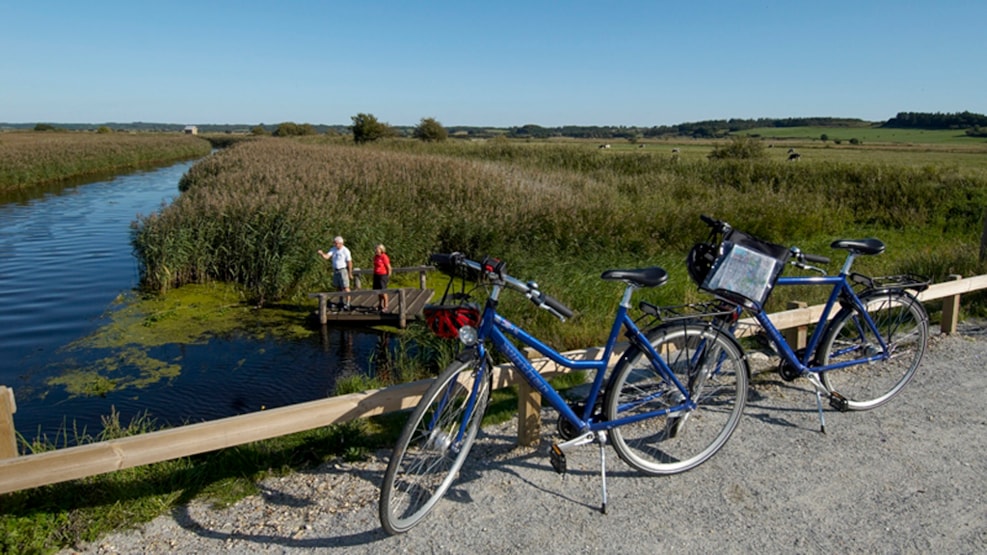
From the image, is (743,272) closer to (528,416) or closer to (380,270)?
(528,416)

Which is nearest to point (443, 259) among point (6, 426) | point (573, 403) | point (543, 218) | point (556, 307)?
point (556, 307)

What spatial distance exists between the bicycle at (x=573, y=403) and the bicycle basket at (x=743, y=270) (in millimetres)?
280

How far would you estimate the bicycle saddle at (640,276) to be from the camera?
405 centimetres

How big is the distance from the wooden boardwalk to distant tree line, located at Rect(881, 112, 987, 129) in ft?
241

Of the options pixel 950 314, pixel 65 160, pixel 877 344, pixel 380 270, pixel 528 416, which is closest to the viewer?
pixel 528 416

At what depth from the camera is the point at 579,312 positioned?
10.9 meters

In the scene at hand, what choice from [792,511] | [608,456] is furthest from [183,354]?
[792,511]

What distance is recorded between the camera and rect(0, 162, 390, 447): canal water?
959 cm

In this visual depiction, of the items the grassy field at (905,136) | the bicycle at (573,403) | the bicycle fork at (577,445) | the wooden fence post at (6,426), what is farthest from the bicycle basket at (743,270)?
the grassy field at (905,136)

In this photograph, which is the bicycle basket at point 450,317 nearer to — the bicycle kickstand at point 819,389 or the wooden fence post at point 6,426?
the wooden fence post at point 6,426

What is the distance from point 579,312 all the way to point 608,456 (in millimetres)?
6201

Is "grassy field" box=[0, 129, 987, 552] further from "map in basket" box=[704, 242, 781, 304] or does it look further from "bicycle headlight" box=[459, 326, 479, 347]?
"map in basket" box=[704, 242, 781, 304]

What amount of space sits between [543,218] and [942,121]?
74763 mm

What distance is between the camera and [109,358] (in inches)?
465
